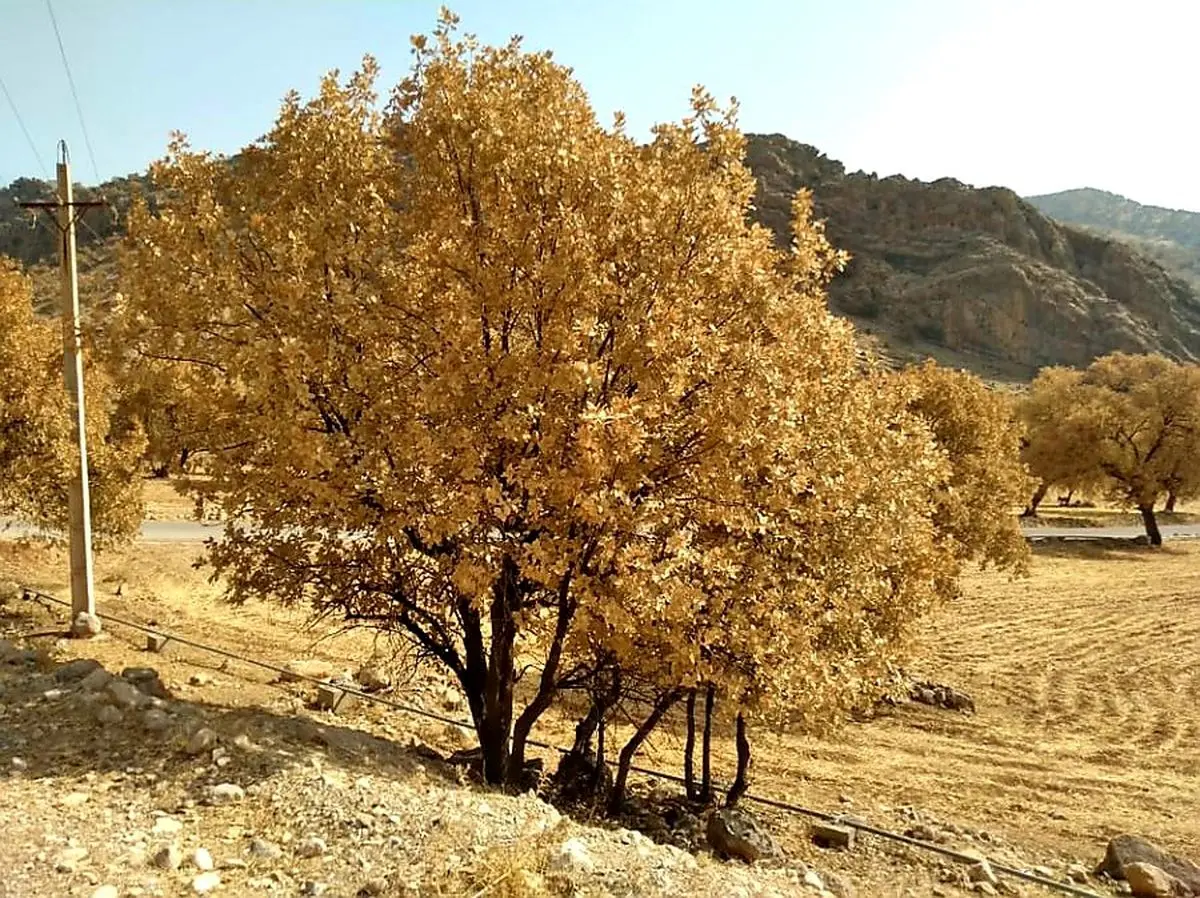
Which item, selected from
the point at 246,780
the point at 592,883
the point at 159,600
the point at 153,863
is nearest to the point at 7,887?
the point at 153,863

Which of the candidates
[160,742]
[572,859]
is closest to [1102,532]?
[572,859]

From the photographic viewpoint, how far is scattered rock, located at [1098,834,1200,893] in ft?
33.8

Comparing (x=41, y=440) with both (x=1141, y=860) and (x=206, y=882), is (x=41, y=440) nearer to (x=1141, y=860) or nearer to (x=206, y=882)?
(x=206, y=882)

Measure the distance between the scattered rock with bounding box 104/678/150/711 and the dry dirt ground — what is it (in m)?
0.35

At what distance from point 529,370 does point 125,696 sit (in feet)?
17.1

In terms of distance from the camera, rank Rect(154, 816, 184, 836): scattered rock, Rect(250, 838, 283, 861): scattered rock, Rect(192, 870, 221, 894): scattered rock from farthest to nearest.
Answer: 1. Rect(154, 816, 184, 836): scattered rock
2. Rect(250, 838, 283, 861): scattered rock
3. Rect(192, 870, 221, 894): scattered rock

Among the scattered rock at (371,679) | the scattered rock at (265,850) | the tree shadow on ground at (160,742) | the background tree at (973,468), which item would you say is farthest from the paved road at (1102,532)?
the scattered rock at (265,850)

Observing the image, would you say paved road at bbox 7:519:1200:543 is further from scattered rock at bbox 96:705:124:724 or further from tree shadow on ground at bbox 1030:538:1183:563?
scattered rock at bbox 96:705:124:724

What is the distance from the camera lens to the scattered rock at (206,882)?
545 centimetres

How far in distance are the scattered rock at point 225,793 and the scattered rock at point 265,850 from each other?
781mm

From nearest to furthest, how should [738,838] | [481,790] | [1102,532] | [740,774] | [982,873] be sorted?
[481,790], [738,838], [982,873], [740,774], [1102,532]

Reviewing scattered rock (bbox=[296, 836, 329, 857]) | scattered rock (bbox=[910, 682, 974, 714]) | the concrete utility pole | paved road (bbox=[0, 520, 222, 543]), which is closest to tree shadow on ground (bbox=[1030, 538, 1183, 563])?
scattered rock (bbox=[910, 682, 974, 714])

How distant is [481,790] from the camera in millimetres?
8555

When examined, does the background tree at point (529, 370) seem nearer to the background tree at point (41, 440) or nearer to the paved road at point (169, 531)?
the background tree at point (41, 440)
